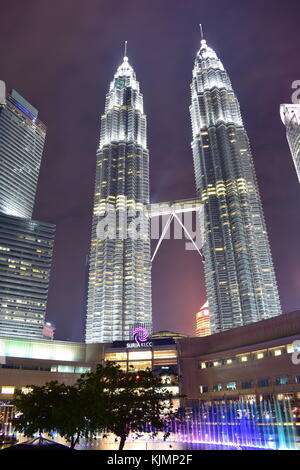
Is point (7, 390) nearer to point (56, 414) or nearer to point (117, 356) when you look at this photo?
point (117, 356)

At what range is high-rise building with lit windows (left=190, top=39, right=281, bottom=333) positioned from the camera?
15838 centimetres

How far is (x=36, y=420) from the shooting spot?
33156 mm

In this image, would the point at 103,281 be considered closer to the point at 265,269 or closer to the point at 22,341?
the point at 22,341

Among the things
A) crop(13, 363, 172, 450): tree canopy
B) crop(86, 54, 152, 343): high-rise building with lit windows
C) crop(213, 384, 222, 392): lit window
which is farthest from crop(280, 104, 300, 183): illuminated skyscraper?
crop(13, 363, 172, 450): tree canopy

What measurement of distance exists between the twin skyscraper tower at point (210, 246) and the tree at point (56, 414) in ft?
404

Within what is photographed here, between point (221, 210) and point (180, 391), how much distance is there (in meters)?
100

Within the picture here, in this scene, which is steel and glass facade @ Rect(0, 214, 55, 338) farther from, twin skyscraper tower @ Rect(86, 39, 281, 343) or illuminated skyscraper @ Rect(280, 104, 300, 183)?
illuminated skyscraper @ Rect(280, 104, 300, 183)

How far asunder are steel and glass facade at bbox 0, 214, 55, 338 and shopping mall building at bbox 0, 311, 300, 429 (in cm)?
6909

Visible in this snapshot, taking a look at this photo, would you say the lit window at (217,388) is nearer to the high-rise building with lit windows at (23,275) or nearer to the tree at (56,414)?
the tree at (56,414)

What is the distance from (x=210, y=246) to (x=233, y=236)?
13.3m

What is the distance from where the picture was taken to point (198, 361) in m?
108

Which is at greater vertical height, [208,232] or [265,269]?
[208,232]

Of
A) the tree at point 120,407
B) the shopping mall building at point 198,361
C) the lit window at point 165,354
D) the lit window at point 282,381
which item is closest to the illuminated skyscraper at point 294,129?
the shopping mall building at point 198,361
